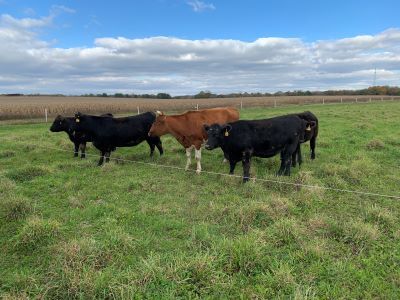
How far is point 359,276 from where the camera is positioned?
423 cm

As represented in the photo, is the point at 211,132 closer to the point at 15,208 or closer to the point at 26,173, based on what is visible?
the point at 15,208

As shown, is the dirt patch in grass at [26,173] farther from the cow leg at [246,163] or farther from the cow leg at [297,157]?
the cow leg at [297,157]

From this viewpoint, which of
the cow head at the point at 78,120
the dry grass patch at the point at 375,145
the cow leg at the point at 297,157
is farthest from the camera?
the dry grass patch at the point at 375,145

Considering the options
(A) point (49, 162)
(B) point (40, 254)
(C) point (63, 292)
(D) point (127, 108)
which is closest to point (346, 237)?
(C) point (63, 292)

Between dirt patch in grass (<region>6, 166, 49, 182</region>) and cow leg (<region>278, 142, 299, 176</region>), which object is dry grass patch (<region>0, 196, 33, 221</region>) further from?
cow leg (<region>278, 142, 299, 176</region>)

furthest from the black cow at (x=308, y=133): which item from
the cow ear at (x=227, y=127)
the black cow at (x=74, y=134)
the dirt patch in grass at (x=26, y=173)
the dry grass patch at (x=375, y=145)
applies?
the dirt patch in grass at (x=26, y=173)

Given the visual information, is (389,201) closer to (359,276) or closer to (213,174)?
(359,276)

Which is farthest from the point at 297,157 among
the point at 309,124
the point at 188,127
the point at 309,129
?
the point at 188,127

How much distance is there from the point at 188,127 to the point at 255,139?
7.88ft

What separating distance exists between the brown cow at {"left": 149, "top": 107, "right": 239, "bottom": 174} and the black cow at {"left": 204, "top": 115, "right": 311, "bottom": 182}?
1300mm

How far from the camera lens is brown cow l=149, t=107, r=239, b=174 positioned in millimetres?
9977

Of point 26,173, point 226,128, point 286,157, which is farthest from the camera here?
point 26,173

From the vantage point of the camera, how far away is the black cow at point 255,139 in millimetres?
8344

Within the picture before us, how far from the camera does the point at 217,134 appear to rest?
331 inches
